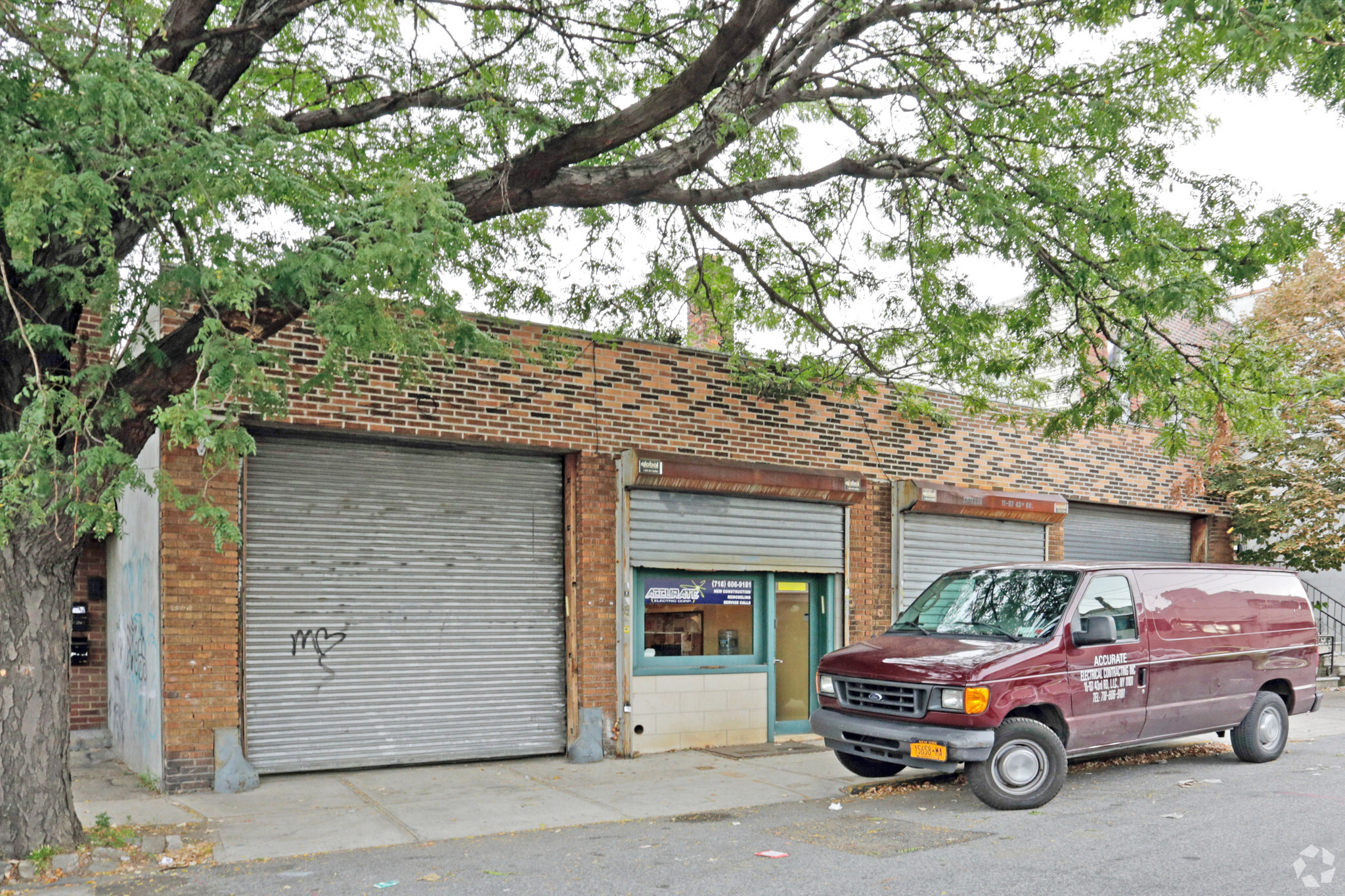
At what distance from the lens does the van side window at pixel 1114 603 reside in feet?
30.0

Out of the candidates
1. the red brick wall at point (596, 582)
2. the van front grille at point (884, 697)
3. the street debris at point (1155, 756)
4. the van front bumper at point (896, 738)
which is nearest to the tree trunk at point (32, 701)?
the red brick wall at point (596, 582)

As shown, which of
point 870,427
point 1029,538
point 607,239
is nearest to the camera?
point 607,239

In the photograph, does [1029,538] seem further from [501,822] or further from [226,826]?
[226,826]

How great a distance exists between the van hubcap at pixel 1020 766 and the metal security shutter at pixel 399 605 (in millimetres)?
4700

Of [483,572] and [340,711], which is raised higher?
[483,572]

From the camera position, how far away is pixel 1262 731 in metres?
10.5

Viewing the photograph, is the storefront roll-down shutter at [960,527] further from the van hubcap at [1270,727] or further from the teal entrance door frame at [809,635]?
the van hubcap at [1270,727]

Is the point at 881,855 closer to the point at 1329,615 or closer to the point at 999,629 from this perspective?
the point at 999,629

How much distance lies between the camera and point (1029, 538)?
596 inches

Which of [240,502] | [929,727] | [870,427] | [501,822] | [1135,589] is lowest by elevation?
[501,822]

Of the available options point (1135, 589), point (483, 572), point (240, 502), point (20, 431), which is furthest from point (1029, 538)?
point (20, 431)

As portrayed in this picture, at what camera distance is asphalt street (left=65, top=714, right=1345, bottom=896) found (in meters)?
6.21

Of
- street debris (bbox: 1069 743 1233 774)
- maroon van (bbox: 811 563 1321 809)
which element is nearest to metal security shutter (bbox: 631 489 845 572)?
maroon van (bbox: 811 563 1321 809)

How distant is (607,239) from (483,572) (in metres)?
3.96
